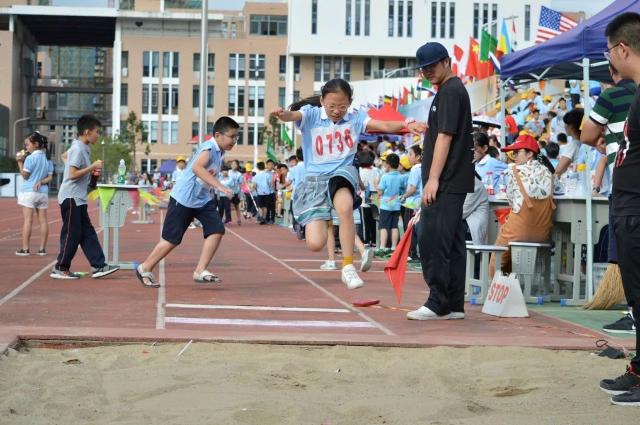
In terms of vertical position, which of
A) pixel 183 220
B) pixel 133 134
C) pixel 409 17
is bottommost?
pixel 183 220

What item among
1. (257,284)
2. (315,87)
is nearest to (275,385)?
(257,284)

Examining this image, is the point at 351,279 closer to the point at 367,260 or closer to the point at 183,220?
the point at 367,260

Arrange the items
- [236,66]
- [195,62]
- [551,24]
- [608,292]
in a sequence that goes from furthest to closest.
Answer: [236,66] < [195,62] < [551,24] < [608,292]

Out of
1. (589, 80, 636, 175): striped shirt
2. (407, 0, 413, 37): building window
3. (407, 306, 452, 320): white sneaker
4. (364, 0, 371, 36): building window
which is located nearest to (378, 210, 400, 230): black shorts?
(407, 306, 452, 320): white sneaker

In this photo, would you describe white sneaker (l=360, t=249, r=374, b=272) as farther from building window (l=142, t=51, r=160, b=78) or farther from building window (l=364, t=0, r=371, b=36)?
building window (l=142, t=51, r=160, b=78)

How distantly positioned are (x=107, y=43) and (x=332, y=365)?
378 ft

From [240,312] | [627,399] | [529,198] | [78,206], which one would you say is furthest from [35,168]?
[627,399]

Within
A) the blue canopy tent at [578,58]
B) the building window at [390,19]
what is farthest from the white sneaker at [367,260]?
the building window at [390,19]

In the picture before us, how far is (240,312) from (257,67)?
3990 inches

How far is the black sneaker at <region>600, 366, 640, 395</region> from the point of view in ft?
17.7

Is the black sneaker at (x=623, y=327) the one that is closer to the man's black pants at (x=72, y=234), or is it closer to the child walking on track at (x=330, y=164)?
the child walking on track at (x=330, y=164)

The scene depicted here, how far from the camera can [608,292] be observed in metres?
9.66

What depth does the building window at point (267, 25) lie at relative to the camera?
364 ft

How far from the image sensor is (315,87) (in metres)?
105
